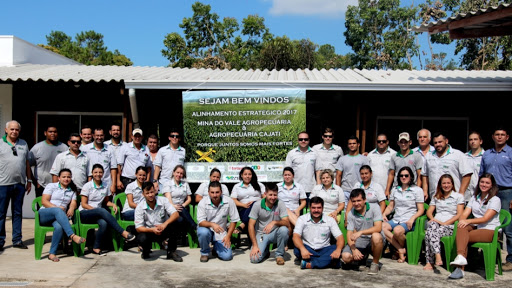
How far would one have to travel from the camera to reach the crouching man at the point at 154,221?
21.1 feet

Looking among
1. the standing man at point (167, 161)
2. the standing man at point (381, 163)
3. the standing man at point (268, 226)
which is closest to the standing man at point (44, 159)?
the standing man at point (167, 161)

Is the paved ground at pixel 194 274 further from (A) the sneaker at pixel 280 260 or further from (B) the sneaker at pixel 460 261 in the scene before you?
(B) the sneaker at pixel 460 261

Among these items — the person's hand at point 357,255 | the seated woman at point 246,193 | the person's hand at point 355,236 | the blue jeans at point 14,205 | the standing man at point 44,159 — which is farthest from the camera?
the standing man at point 44,159

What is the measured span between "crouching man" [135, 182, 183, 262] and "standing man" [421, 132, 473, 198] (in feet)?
11.5

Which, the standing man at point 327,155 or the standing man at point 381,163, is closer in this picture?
the standing man at point 381,163

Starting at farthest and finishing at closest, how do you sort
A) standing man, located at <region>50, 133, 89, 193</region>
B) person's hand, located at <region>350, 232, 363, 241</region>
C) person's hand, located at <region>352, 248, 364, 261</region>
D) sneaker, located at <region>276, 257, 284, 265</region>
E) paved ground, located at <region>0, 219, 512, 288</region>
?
1. standing man, located at <region>50, 133, 89, 193</region>
2. sneaker, located at <region>276, 257, 284, 265</region>
3. person's hand, located at <region>350, 232, 363, 241</region>
4. person's hand, located at <region>352, 248, 364, 261</region>
5. paved ground, located at <region>0, 219, 512, 288</region>

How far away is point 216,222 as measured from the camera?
21.8 feet

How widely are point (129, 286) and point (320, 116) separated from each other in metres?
A: 5.92

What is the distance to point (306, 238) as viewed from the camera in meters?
6.19

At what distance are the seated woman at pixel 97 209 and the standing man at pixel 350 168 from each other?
301 centimetres

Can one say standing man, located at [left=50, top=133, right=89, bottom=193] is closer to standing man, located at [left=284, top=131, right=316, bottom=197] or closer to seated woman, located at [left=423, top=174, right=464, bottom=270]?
standing man, located at [left=284, top=131, right=316, bottom=197]

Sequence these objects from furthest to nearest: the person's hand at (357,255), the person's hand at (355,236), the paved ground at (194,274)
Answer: the person's hand at (355,236), the person's hand at (357,255), the paved ground at (194,274)

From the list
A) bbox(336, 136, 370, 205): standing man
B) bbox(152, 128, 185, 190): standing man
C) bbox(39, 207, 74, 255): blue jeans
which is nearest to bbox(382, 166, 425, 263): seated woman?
bbox(336, 136, 370, 205): standing man

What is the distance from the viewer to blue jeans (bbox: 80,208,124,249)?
259 inches
